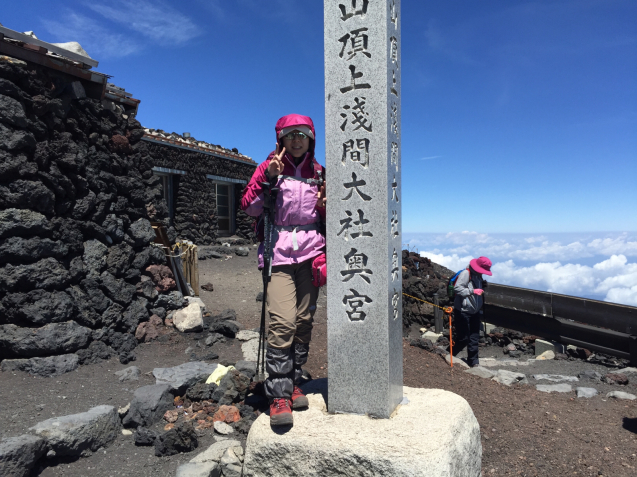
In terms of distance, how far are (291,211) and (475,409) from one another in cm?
297

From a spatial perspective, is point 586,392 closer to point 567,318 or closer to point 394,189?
point 567,318

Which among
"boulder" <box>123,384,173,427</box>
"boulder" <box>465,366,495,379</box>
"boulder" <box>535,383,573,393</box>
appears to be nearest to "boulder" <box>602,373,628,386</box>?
"boulder" <box>535,383,573,393</box>

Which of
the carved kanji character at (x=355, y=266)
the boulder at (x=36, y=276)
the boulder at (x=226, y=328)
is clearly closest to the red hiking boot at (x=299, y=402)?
the carved kanji character at (x=355, y=266)

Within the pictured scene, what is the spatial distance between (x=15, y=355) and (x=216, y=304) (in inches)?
145

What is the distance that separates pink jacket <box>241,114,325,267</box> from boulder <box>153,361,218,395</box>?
67.2 inches

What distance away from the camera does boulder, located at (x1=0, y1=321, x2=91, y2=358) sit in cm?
439

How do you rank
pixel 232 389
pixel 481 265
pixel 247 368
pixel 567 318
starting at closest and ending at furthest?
pixel 232 389
pixel 247 368
pixel 481 265
pixel 567 318

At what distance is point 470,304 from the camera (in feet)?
20.9

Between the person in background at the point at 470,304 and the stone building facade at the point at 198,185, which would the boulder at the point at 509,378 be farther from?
the stone building facade at the point at 198,185

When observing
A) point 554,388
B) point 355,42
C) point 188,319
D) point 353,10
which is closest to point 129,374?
point 188,319

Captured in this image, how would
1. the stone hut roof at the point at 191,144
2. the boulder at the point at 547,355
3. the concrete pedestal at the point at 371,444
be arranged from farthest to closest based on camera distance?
the stone hut roof at the point at 191,144 < the boulder at the point at 547,355 < the concrete pedestal at the point at 371,444

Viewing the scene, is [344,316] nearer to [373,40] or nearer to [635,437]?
[373,40]

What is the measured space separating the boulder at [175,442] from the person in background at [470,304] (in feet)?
14.7

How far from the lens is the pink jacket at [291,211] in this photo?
309 cm
